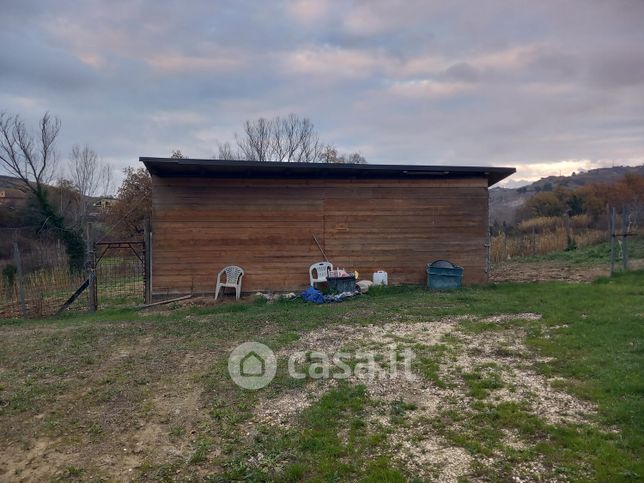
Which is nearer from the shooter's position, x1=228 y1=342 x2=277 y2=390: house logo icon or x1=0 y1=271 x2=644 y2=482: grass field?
x1=0 y1=271 x2=644 y2=482: grass field

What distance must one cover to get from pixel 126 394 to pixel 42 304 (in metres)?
6.54

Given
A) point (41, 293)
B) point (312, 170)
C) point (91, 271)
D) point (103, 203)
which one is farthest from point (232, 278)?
point (103, 203)

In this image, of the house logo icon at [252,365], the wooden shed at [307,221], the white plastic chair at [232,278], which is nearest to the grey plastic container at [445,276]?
the wooden shed at [307,221]

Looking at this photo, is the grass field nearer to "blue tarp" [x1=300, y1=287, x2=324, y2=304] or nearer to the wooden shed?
"blue tarp" [x1=300, y1=287, x2=324, y2=304]

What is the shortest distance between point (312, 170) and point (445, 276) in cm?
380

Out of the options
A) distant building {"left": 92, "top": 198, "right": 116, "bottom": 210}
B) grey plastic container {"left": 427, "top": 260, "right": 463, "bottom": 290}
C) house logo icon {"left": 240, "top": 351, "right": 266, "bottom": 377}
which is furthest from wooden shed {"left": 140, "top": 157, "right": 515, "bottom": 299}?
distant building {"left": 92, "top": 198, "right": 116, "bottom": 210}

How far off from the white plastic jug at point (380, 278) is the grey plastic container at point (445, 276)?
1.03m

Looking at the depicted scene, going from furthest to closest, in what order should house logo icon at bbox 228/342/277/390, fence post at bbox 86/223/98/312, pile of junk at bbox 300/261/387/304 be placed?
pile of junk at bbox 300/261/387/304 < fence post at bbox 86/223/98/312 < house logo icon at bbox 228/342/277/390

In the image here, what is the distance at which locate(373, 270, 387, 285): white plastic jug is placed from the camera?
10.4 metres

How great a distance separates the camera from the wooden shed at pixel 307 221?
395 inches

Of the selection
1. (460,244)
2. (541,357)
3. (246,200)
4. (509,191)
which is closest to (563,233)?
(460,244)

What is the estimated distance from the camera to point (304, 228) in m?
10.4

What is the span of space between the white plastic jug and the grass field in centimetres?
334

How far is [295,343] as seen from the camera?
5941 mm
